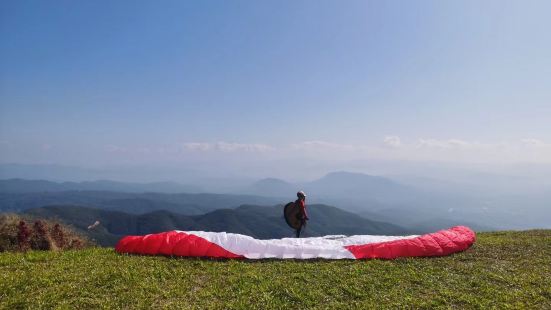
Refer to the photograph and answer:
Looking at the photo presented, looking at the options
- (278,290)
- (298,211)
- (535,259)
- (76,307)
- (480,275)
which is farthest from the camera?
(298,211)

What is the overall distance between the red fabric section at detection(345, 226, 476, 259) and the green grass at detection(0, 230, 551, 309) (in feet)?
2.20

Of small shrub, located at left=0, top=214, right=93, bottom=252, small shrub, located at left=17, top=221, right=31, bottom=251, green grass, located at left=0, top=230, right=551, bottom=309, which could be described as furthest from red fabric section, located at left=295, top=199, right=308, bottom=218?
small shrub, located at left=17, top=221, right=31, bottom=251

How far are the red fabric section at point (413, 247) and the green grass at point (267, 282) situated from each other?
0.67 metres

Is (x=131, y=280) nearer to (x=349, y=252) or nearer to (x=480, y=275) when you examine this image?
(x=349, y=252)

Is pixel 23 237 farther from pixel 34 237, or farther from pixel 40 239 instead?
pixel 40 239

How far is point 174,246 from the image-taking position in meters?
16.8

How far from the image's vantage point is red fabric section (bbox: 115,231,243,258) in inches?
653

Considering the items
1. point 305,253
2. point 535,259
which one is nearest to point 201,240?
point 305,253

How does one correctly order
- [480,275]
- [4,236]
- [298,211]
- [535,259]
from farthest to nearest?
[4,236], [298,211], [535,259], [480,275]

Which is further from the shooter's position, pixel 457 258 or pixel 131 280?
pixel 457 258

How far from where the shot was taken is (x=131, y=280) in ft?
42.8

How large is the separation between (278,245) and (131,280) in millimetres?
6807

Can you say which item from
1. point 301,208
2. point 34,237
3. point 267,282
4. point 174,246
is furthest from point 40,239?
point 267,282

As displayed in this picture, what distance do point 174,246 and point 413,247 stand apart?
37.3 feet
